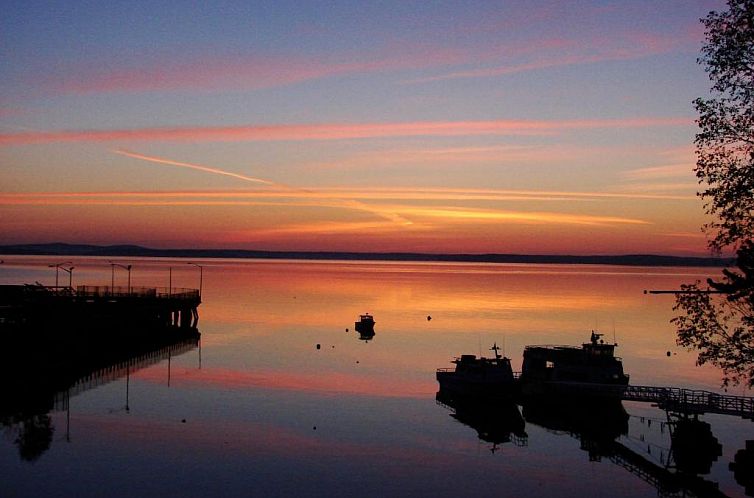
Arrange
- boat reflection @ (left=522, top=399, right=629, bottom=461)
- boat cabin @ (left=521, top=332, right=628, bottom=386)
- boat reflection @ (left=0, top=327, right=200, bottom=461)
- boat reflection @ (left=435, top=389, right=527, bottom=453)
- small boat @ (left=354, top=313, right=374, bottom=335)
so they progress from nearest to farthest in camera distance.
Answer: boat reflection @ (left=0, top=327, right=200, bottom=461), boat reflection @ (left=522, top=399, right=629, bottom=461), boat reflection @ (left=435, top=389, right=527, bottom=453), boat cabin @ (left=521, top=332, right=628, bottom=386), small boat @ (left=354, top=313, right=374, bottom=335)

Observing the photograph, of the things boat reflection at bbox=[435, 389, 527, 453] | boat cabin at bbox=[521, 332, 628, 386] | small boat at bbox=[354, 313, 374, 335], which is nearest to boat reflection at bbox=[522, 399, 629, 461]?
boat reflection at bbox=[435, 389, 527, 453]

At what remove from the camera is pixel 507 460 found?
46781 mm

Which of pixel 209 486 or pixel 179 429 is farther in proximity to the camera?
pixel 179 429

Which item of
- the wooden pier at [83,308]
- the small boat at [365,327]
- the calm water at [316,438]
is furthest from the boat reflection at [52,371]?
the small boat at [365,327]

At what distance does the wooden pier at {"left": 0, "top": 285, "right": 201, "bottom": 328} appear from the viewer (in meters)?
84.4

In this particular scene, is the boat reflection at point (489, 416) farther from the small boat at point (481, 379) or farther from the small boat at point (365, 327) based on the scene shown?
the small boat at point (365, 327)

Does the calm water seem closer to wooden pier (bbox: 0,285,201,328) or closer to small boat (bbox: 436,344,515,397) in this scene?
small boat (bbox: 436,344,515,397)

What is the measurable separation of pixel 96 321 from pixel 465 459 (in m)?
62.7

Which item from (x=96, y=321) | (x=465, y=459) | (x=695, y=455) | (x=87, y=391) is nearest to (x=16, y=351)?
(x=87, y=391)

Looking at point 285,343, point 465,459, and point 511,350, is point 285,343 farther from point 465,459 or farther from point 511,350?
point 465,459

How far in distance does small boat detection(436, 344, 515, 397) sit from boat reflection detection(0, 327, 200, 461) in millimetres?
28633

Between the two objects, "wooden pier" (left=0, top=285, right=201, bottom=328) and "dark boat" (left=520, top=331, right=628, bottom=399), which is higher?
"wooden pier" (left=0, top=285, right=201, bottom=328)

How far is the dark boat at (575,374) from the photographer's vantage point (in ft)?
210

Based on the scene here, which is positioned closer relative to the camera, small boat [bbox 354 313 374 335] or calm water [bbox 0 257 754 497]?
calm water [bbox 0 257 754 497]
